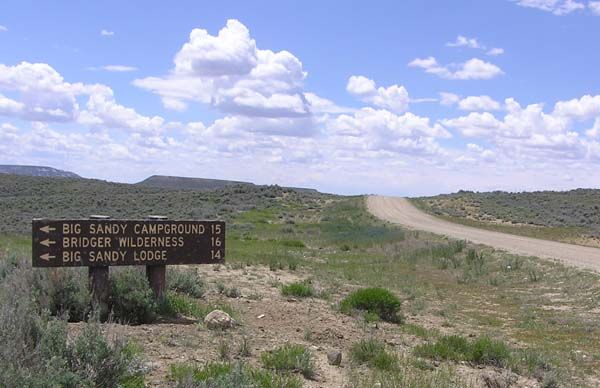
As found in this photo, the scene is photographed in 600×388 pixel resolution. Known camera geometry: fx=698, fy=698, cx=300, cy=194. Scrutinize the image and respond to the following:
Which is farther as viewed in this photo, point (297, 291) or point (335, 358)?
point (297, 291)

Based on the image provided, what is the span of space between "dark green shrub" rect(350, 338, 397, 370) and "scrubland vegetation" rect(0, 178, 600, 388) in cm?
2

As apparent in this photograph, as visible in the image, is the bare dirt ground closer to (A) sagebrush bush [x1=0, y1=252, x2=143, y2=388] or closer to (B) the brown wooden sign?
(A) sagebrush bush [x1=0, y1=252, x2=143, y2=388]

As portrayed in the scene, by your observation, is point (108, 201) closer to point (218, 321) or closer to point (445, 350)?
point (218, 321)

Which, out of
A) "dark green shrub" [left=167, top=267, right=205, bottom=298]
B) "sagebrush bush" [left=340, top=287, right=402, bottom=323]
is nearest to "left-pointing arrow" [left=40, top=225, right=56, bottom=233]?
"dark green shrub" [left=167, top=267, right=205, bottom=298]

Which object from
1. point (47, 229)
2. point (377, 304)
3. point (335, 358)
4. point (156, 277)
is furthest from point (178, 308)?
point (377, 304)

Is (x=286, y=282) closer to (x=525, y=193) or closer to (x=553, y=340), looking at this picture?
(x=553, y=340)

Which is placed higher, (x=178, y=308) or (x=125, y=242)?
(x=125, y=242)

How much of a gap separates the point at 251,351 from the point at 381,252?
880 inches

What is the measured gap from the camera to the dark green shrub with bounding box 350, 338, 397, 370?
25.9 ft

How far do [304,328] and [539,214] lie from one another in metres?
57.9

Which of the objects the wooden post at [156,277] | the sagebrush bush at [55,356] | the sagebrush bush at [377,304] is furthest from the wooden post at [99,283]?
the sagebrush bush at [377,304]

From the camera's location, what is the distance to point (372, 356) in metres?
8.17

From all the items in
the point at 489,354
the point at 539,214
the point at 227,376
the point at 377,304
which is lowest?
the point at 489,354

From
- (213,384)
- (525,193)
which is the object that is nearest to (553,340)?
(213,384)
